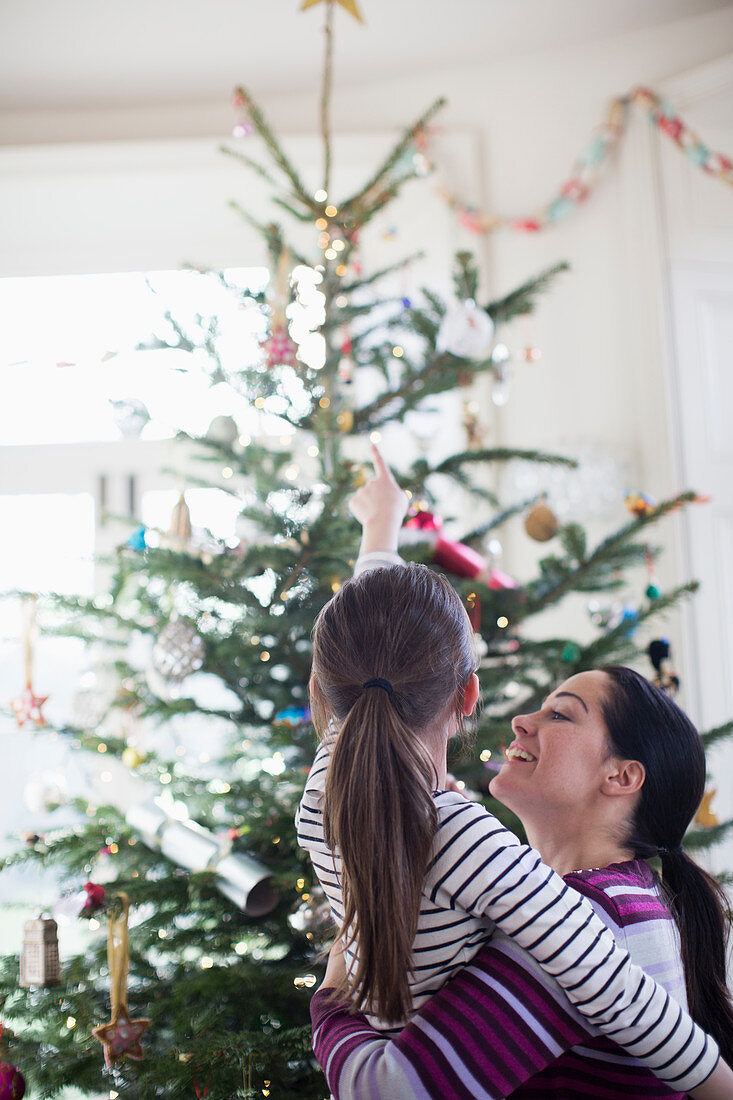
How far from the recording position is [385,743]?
824 mm

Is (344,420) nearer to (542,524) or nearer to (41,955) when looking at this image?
(542,524)

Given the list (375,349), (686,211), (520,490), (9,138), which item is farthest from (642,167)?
(9,138)

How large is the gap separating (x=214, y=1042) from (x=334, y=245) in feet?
4.22

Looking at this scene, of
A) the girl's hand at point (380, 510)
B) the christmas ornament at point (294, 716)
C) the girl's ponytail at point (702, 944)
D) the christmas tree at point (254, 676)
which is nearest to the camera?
the girl's ponytail at point (702, 944)

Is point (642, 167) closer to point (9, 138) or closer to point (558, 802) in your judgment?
point (9, 138)

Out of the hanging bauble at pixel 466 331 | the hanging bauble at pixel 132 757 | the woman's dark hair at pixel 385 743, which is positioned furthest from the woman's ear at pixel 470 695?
the hanging bauble at pixel 132 757

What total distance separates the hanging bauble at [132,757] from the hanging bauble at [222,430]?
57cm

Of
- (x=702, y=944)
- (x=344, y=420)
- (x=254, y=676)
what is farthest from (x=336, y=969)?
(x=344, y=420)

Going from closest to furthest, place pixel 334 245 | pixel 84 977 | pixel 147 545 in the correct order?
pixel 84 977, pixel 147 545, pixel 334 245

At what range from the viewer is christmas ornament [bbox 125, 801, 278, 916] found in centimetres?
137

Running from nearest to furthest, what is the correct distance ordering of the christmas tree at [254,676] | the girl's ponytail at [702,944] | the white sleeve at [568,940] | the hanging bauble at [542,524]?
the white sleeve at [568,940]
the girl's ponytail at [702,944]
the christmas tree at [254,676]
the hanging bauble at [542,524]

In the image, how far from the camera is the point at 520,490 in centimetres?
277

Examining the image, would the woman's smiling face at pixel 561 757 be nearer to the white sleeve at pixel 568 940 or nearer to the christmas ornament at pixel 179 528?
the white sleeve at pixel 568 940

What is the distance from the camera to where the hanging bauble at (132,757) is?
1628mm
